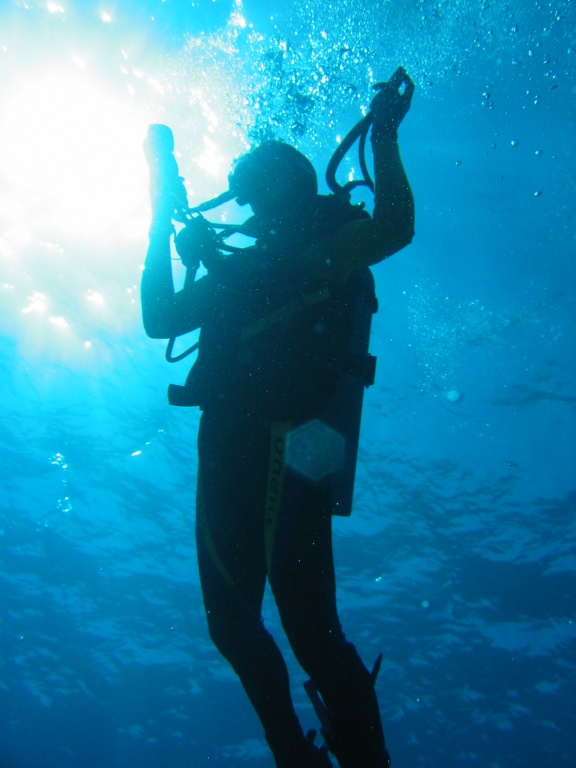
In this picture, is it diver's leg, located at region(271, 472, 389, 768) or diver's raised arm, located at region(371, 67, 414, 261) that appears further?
diver's raised arm, located at region(371, 67, 414, 261)

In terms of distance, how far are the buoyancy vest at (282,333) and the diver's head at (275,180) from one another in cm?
20

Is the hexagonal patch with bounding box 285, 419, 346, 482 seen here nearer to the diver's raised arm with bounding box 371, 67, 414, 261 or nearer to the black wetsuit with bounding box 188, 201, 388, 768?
the black wetsuit with bounding box 188, 201, 388, 768

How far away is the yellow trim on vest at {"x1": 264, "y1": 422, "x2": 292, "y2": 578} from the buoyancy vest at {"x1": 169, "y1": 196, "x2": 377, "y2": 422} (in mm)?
78

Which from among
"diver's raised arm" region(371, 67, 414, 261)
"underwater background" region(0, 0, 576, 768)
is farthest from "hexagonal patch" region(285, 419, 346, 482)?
"underwater background" region(0, 0, 576, 768)

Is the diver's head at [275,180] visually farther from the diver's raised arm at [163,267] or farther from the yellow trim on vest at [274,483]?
the yellow trim on vest at [274,483]

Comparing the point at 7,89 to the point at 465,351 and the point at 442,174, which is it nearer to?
the point at 442,174

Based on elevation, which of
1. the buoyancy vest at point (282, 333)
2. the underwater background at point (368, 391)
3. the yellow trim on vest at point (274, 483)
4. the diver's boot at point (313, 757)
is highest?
the underwater background at point (368, 391)

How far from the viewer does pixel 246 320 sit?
99.8 inches

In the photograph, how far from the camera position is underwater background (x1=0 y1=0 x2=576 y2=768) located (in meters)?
7.20

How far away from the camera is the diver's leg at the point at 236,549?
210cm

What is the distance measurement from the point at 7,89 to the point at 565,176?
33.7 feet

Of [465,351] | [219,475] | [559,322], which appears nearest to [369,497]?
[465,351]

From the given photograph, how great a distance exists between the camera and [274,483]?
211 centimetres

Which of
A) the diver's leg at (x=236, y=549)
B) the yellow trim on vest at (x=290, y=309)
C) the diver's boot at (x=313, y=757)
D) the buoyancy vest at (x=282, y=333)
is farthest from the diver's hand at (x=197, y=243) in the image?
the diver's boot at (x=313, y=757)
